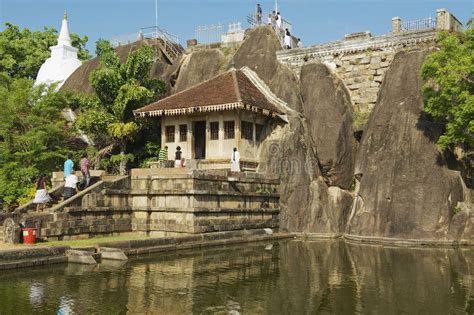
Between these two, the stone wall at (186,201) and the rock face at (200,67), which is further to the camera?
the rock face at (200,67)

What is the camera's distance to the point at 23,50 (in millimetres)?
51594

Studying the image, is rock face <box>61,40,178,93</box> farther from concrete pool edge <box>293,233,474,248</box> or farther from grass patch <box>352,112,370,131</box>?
concrete pool edge <box>293,233,474,248</box>

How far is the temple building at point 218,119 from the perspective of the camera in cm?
2777

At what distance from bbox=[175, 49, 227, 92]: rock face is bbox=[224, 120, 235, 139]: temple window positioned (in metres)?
8.62

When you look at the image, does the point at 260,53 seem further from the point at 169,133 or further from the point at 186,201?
the point at 186,201

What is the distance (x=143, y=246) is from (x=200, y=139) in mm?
12960

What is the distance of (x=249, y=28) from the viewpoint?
3803cm

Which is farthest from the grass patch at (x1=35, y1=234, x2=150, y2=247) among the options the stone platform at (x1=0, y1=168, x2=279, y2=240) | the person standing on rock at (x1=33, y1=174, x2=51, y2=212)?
the person standing on rock at (x1=33, y1=174, x2=51, y2=212)

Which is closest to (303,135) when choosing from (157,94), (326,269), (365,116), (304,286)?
(365,116)

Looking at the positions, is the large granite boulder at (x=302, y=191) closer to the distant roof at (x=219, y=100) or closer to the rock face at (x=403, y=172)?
the rock face at (x=403, y=172)

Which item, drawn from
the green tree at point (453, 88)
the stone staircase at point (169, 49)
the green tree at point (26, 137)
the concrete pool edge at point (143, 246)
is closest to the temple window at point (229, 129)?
the concrete pool edge at point (143, 246)

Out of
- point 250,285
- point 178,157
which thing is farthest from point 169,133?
point 250,285

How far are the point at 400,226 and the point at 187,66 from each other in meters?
20.7

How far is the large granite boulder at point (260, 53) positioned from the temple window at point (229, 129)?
6247 mm
